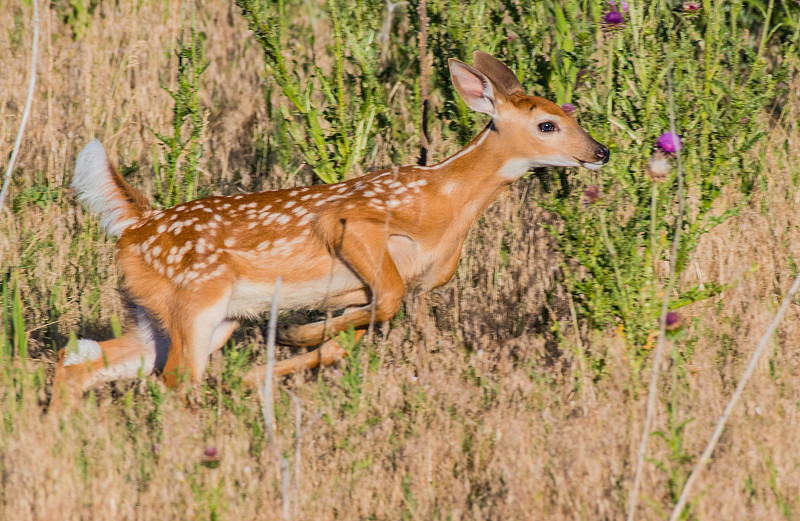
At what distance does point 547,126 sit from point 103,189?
7.42 feet

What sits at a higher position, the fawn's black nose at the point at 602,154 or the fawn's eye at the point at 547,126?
the fawn's eye at the point at 547,126

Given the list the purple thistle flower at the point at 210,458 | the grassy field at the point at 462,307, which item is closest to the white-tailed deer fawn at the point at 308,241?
the grassy field at the point at 462,307

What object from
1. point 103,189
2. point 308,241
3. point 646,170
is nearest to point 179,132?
point 103,189

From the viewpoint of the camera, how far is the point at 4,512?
3.66 meters

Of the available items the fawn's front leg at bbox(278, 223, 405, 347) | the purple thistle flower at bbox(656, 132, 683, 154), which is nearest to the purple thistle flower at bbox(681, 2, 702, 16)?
the purple thistle flower at bbox(656, 132, 683, 154)

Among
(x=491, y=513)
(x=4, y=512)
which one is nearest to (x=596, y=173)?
(x=491, y=513)

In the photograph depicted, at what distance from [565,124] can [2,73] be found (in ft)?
14.8

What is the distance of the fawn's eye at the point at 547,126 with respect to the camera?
16.9 feet

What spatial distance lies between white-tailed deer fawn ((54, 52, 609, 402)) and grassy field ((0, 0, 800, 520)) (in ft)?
0.69

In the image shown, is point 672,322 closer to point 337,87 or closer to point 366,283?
point 366,283

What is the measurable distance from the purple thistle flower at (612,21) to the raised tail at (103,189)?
2.51 m

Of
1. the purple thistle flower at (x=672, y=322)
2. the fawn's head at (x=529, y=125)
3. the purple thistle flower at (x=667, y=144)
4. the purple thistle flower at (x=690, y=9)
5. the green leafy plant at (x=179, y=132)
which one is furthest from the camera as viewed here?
the green leafy plant at (x=179, y=132)

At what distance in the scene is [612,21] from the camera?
16.2ft

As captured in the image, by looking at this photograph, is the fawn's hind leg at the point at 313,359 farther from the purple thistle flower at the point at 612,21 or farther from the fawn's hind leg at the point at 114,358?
the purple thistle flower at the point at 612,21
